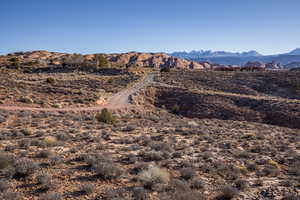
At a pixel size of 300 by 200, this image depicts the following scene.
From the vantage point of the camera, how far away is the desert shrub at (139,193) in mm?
6250

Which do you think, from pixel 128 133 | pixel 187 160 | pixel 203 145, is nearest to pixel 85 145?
pixel 128 133

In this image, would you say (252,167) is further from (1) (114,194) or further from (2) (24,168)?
(2) (24,168)

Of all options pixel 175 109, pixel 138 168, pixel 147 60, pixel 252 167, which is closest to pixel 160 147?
pixel 138 168

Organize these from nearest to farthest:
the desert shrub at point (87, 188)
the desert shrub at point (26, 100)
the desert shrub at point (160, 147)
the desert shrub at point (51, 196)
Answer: the desert shrub at point (51, 196) < the desert shrub at point (87, 188) < the desert shrub at point (160, 147) < the desert shrub at point (26, 100)

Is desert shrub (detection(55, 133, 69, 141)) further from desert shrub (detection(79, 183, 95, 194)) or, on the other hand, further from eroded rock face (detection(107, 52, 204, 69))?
eroded rock face (detection(107, 52, 204, 69))

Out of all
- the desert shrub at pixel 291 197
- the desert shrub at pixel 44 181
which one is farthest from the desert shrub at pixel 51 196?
the desert shrub at pixel 291 197

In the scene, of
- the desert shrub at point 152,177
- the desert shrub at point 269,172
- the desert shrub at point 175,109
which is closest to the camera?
the desert shrub at point 152,177

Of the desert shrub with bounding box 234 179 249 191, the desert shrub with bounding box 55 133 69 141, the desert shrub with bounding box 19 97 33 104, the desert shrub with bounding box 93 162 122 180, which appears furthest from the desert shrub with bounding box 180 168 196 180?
the desert shrub with bounding box 19 97 33 104

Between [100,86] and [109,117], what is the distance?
2364 centimetres

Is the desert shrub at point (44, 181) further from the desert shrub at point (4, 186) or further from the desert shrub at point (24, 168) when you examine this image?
the desert shrub at point (4, 186)

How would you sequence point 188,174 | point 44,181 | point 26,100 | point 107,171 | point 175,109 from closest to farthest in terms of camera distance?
point 44,181 → point 107,171 → point 188,174 → point 26,100 → point 175,109

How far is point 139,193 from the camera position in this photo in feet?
20.6

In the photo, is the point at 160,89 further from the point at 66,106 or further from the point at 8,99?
the point at 8,99

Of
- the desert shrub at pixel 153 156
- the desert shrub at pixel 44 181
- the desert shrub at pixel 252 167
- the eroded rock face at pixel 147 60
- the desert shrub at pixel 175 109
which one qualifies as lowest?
the desert shrub at pixel 175 109
